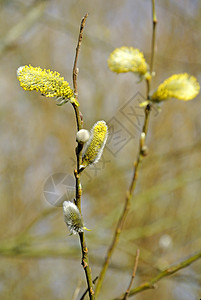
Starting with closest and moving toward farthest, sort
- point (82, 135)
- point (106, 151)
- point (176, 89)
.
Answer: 1. point (82, 135)
2. point (176, 89)
3. point (106, 151)

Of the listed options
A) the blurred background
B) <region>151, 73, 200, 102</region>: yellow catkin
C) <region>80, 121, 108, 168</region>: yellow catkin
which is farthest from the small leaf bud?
the blurred background

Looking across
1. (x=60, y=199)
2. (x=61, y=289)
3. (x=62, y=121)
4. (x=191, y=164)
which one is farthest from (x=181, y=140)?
(x=60, y=199)

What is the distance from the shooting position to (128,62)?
114 cm

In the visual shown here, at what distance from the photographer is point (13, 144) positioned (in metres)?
4.09

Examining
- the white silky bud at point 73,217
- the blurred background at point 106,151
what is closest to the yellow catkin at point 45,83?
the white silky bud at point 73,217

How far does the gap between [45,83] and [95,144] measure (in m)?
0.18

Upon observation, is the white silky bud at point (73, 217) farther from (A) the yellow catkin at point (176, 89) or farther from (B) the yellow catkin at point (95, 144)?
(A) the yellow catkin at point (176, 89)

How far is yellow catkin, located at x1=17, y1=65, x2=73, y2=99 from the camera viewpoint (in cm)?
92

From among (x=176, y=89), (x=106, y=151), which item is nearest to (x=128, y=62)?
(x=176, y=89)

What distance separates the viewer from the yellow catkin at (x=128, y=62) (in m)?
1.14

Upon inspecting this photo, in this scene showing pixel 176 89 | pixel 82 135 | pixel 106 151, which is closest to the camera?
pixel 82 135

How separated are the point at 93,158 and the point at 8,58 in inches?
140

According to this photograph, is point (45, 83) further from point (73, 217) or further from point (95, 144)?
point (73, 217)

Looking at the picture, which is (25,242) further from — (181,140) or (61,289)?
(181,140)
